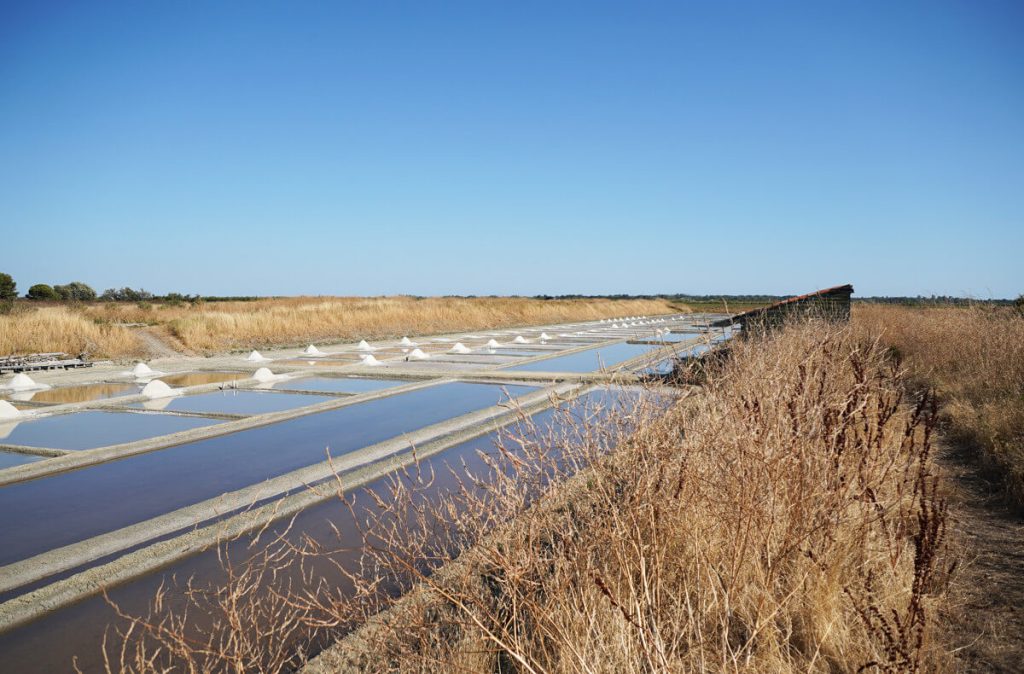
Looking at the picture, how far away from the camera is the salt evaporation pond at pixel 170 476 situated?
336 cm

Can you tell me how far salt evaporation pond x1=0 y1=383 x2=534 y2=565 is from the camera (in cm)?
336

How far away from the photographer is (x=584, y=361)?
1161cm

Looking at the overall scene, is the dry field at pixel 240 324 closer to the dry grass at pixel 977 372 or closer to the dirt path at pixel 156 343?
the dirt path at pixel 156 343

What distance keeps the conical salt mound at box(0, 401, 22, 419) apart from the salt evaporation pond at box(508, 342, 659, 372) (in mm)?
6438

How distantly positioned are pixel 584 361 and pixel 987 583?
8988mm

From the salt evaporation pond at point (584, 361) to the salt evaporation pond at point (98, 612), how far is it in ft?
19.0

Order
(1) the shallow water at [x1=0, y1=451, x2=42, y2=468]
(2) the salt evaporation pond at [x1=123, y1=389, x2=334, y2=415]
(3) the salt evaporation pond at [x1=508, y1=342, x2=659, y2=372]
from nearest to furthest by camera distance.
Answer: (1) the shallow water at [x1=0, y1=451, x2=42, y2=468] < (2) the salt evaporation pond at [x1=123, y1=389, x2=334, y2=415] < (3) the salt evaporation pond at [x1=508, y1=342, x2=659, y2=372]

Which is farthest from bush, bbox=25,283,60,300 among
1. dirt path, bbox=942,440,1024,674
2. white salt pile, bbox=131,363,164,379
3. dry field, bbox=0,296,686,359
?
dirt path, bbox=942,440,1024,674

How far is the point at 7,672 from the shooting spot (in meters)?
2.08

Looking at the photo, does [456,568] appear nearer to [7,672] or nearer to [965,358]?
[7,672]

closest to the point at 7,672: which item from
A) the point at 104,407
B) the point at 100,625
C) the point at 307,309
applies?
the point at 100,625

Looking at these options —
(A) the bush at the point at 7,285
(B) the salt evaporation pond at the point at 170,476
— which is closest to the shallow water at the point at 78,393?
(B) the salt evaporation pond at the point at 170,476

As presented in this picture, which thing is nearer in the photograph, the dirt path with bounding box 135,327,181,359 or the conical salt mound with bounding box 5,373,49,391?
the conical salt mound with bounding box 5,373,49,391

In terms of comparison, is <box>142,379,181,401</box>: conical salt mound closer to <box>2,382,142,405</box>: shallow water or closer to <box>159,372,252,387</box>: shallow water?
<box>2,382,142,405</box>: shallow water
